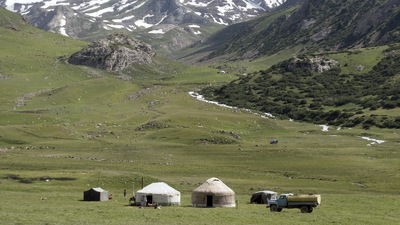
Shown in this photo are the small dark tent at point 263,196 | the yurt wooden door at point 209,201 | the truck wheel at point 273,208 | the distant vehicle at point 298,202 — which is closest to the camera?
the distant vehicle at point 298,202

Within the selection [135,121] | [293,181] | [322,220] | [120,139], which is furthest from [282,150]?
[322,220]

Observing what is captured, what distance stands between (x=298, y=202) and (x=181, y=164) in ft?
173

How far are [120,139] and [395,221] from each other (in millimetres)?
102114

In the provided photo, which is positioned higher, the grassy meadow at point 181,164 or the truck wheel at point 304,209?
the grassy meadow at point 181,164

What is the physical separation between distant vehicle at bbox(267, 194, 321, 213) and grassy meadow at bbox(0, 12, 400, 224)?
3.48ft

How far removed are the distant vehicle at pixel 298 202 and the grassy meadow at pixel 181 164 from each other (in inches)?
41.7

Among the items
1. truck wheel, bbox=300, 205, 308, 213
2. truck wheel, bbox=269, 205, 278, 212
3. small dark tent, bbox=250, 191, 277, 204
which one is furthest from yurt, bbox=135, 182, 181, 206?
truck wheel, bbox=300, 205, 308, 213

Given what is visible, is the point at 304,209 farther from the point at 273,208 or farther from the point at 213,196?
the point at 213,196

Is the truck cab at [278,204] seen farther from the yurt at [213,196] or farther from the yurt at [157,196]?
the yurt at [157,196]

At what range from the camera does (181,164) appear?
10981 centimetres

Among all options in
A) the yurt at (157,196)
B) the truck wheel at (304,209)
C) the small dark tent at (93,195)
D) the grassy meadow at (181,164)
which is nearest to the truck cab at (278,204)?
the grassy meadow at (181,164)

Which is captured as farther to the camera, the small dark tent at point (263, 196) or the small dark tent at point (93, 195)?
the small dark tent at point (263, 196)

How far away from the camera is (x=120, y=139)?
478 ft

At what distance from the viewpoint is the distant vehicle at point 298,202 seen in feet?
191
